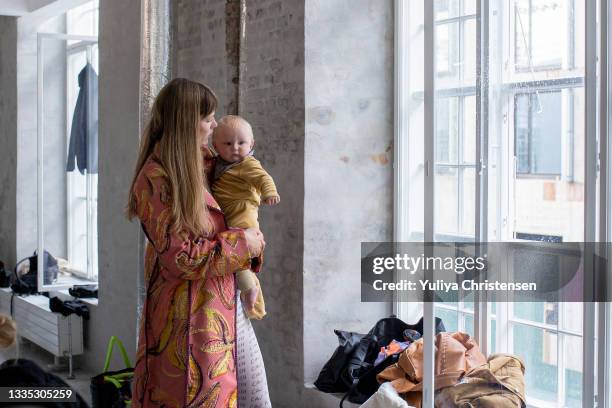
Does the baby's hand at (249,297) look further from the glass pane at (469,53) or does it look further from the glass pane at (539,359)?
the glass pane at (469,53)

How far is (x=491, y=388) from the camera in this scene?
288 cm

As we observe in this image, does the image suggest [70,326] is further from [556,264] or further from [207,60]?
[556,264]

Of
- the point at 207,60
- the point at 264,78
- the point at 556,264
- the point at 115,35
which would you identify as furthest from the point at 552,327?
the point at 115,35

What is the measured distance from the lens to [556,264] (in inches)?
112

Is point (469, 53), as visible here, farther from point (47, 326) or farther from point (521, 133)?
point (47, 326)

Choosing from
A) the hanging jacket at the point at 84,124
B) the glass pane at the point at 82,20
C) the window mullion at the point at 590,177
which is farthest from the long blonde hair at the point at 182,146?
the glass pane at the point at 82,20

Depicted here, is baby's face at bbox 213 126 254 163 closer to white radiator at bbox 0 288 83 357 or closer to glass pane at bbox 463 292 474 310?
glass pane at bbox 463 292 474 310

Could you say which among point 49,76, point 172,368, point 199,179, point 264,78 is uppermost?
point 49,76

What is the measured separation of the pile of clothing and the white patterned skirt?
2.13ft

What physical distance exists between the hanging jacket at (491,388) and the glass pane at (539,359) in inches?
1.9

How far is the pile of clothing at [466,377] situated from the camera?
9.38ft

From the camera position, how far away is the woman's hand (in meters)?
2.66

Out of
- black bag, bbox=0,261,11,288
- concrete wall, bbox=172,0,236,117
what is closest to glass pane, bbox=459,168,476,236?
concrete wall, bbox=172,0,236,117

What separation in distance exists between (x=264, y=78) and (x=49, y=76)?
394 centimetres
